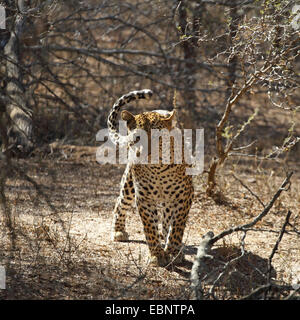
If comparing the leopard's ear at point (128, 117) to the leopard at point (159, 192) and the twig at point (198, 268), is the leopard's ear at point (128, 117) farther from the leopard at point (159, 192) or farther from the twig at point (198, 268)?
the twig at point (198, 268)

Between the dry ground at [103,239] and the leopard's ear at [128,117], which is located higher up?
the leopard's ear at [128,117]

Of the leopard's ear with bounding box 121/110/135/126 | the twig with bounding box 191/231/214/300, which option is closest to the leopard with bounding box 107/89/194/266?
the leopard's ear with bounding box 121/110/135/126

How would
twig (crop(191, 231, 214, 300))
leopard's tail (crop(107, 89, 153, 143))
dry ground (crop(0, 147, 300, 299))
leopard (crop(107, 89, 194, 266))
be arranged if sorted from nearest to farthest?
twig (crop(191, 231, 214, 300)), dry ground (crop(0, 147, 300, 299)), leopard (crop(107, 89, 194, 266)), leopard's tail (crop(107, 89, 153, 143))

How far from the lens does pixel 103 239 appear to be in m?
6.68

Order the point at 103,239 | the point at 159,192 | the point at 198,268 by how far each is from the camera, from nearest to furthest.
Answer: the point at 198,268, the point at 159,192, the point at 103,239

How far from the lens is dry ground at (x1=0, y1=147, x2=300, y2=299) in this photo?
505 cm

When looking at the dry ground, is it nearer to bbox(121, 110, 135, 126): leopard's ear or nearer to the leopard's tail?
the leopard's tail

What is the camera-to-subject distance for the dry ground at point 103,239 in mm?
5055

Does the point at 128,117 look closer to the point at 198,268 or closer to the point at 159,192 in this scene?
the point at 159,192

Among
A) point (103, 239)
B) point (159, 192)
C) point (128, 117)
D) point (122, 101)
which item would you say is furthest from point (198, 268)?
point (122, 101)

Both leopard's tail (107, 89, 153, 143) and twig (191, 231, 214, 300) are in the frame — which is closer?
twig (191, 231, 214, 300)

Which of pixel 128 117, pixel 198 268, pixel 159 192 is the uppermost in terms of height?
pixel 128 117

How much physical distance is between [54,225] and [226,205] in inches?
94.8

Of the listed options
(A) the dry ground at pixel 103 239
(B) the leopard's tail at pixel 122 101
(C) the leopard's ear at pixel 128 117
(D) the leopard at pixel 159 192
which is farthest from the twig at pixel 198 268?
(B) the leopard's tail at pixel 122 101
